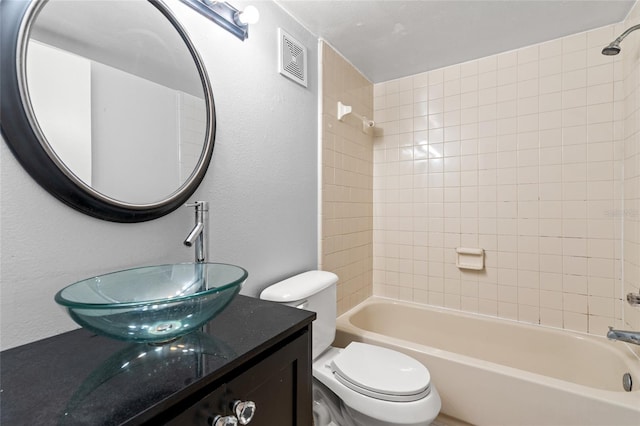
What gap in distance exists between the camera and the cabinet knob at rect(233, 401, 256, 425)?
62 centimetres

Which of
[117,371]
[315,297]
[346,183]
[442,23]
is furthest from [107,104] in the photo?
[442,23]

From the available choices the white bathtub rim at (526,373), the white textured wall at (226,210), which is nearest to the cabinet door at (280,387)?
the white textured wall at (226,210)

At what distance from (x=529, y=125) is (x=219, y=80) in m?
1.94

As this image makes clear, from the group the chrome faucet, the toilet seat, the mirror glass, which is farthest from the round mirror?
the toilet seat

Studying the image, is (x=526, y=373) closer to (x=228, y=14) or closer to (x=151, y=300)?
(x=151, y=300)

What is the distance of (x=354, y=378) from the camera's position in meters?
1.33

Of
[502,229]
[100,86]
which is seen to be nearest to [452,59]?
[502,229]

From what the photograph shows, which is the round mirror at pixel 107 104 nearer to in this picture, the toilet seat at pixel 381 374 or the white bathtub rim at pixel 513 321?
the toilet seat at pixel 381 374

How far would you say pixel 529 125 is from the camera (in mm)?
1959

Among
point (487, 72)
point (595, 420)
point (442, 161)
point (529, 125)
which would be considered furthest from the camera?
point (442, 161)

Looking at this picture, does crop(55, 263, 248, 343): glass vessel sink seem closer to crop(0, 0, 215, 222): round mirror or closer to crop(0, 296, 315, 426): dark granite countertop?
crop(0, 296, 315, 426): dark granite countertop

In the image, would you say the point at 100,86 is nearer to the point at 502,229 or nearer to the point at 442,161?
the point at 442,161

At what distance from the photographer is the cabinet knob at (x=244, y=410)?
2.05ft

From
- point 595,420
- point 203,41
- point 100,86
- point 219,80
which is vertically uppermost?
point 203,41
